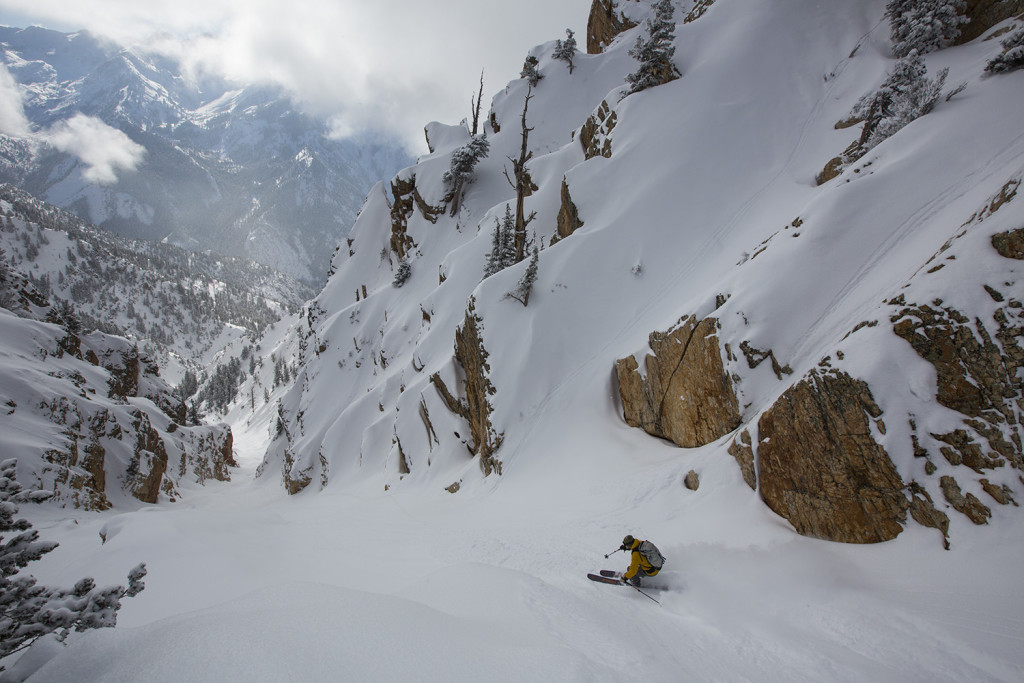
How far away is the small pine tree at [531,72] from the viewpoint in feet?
117

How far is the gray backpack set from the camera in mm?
6531

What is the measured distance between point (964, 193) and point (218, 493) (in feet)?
177

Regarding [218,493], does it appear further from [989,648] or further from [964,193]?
[964,193]

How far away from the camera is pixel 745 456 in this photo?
27.6ft

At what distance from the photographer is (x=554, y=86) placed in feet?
115

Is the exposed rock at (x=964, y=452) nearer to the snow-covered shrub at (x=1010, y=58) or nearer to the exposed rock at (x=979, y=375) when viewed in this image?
the exposed rock at (x=979, y=375)

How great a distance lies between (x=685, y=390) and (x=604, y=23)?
146 feet

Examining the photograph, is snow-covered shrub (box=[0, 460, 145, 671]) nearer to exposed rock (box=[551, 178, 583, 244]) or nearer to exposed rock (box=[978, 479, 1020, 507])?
exposed rock (box=[978, 479, 1020, 507])

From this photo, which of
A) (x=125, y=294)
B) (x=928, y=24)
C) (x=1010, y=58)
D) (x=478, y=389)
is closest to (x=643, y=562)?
(x=478, y=389)

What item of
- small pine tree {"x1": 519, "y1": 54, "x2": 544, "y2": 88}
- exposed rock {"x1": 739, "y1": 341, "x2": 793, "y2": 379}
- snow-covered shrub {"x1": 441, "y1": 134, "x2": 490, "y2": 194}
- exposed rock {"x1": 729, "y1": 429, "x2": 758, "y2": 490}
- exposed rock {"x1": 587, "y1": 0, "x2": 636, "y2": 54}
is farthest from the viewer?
exposed rock {"x1": 587, "y1": 0, "x2": 636, "y2": 54}

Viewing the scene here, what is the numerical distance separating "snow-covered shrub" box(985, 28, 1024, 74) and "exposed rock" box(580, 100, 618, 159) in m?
13.5

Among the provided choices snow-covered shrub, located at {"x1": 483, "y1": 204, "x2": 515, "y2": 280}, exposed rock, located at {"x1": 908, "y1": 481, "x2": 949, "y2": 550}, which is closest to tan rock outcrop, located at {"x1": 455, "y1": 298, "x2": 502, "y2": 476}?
snow-covered shrub, located at {"x1": 483, "y1": 204, "x2": 515, "y2": 280}

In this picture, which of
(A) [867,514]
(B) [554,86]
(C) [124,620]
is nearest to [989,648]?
(A) [867,514]

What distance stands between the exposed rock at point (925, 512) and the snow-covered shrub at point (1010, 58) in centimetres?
1322
